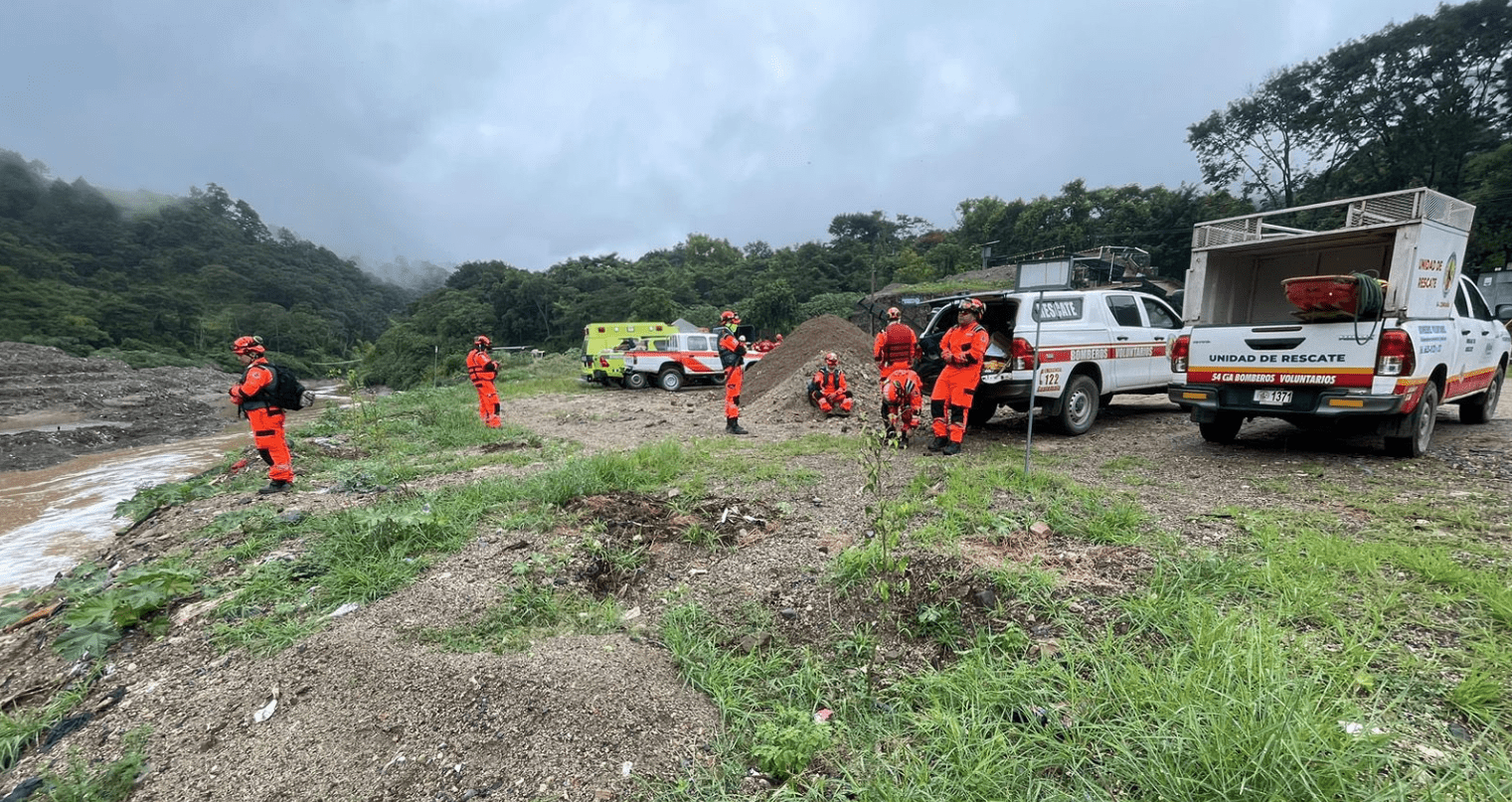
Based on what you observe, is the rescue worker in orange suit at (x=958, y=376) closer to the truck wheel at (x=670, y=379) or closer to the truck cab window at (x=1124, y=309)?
the truck cab window at (x=1124, y=309)

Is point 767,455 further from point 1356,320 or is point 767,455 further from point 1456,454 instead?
point 1456,454

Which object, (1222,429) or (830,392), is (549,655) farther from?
(830,392)

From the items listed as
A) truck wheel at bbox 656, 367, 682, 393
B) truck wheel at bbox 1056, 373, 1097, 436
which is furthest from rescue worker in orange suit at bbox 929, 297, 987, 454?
truck wheel at bbox 656, 367, 682, 393

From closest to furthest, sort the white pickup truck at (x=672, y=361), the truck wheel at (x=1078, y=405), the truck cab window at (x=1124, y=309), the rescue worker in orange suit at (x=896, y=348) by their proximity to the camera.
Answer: the truck wheel at (x=1078, y=405) → the truck cab window at (x=1124, y=309) → the rescue worker in orange suit at (x=896, y=348) → the white pickup truck at (x=672, y=361)

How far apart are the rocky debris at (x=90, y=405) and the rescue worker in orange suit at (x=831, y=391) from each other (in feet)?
49.6

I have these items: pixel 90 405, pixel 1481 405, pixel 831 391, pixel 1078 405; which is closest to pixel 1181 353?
pixel 1078 405

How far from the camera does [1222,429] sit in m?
6.20

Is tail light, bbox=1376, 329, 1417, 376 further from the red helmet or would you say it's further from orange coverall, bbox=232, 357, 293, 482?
the red helmet

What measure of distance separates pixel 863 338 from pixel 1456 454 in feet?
35.4

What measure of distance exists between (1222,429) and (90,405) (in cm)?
3136

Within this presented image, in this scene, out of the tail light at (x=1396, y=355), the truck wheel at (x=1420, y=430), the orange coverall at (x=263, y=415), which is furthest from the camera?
the orange coverall at (x=263, y=415)

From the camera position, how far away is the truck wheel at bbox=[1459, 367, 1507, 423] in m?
6.67

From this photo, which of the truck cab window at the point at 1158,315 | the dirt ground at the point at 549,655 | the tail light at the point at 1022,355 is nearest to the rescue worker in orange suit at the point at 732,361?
the dirt ground at the point at 549,655

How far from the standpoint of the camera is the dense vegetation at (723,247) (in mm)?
27422
